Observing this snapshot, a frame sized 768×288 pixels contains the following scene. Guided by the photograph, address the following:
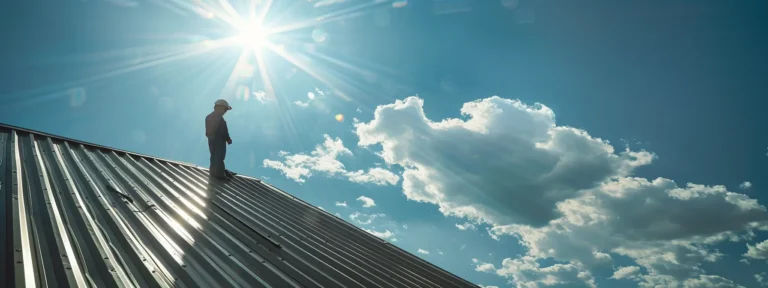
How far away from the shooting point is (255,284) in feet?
12.2

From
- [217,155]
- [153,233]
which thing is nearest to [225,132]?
[217,155]

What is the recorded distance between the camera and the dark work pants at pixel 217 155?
935 cm

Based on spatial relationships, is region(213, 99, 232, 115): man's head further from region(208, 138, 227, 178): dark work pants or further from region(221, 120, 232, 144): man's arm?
region(208, 138, 227, 178): dark work pants

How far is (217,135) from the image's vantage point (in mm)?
9297

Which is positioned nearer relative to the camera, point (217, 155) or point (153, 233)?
point (153, 233)

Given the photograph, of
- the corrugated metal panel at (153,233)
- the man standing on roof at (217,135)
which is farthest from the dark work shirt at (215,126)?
the corrugated metal panel at (153,233)

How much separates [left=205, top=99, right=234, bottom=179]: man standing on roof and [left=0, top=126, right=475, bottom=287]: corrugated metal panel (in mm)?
724

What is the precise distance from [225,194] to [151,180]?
131cm

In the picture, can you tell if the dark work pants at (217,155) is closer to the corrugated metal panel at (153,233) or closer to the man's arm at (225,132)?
the man's arm at (225,132)

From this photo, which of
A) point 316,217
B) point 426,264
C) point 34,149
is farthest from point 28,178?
point 426,264

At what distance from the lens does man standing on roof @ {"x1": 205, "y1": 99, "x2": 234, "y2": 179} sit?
9258mm

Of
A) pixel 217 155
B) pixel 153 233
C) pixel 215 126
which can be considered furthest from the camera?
pixel 217 155

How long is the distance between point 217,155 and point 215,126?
27.2 inches

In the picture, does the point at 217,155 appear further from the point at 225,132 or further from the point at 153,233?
the point at 153,233
